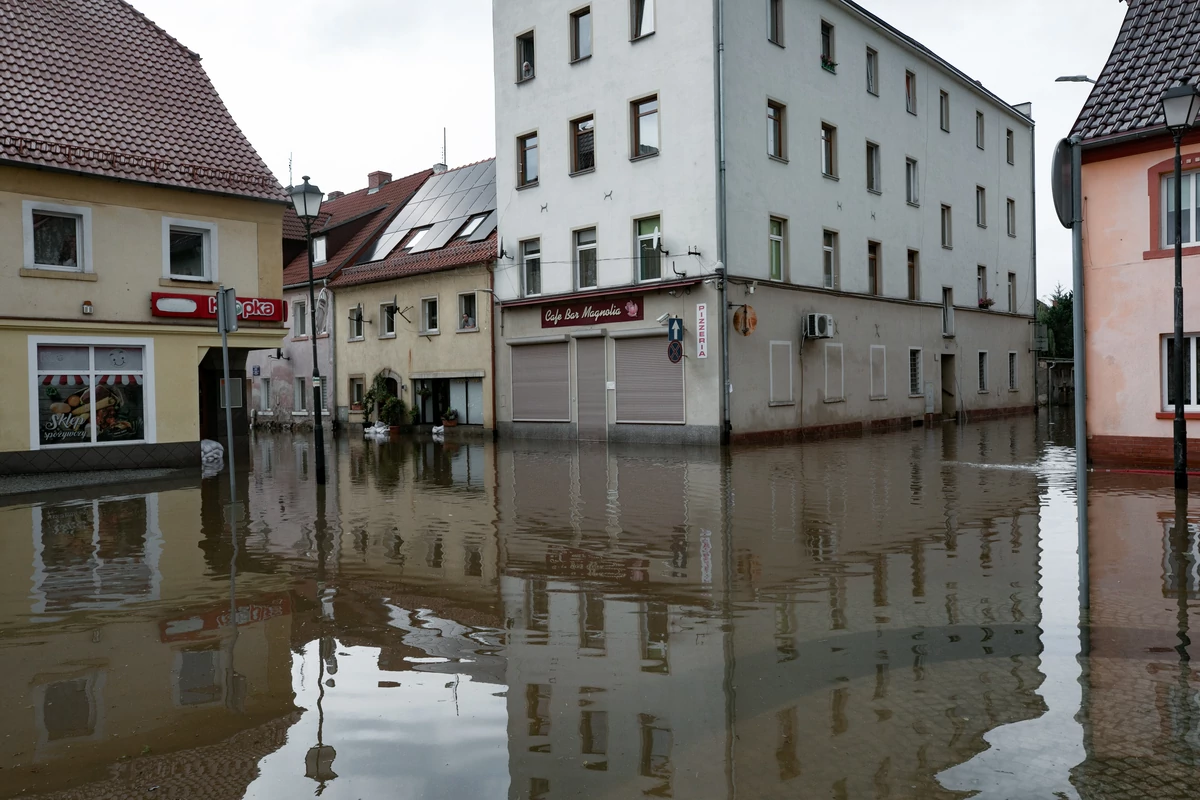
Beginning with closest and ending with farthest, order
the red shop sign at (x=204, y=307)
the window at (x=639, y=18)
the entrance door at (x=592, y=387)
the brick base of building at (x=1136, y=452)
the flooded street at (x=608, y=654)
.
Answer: the flooded street at (x=608, y=654) < the brick base of building at (x=1136, y=452) < the red shop sign at (x=204, y=307) < the window at (x=639, y=18) < the entrance door at (x=592, y=387)

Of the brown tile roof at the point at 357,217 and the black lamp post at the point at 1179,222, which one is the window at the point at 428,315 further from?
the black lamp post at the point at 1179,222

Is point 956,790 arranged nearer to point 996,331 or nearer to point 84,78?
point 84,78

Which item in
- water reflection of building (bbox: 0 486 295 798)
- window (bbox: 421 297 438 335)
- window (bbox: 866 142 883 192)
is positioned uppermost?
window (bbox: 866 142 883 192)

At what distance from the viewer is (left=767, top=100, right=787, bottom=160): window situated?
2617 centimetres

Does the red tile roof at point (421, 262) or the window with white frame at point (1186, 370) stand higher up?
the red tile roof at point (421, 262)

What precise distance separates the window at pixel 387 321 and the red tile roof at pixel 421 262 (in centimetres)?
Answer: 99

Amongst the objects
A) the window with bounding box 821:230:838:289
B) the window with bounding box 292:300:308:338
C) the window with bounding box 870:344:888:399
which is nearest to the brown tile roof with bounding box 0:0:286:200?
the window with bounding box 821:230:838:289

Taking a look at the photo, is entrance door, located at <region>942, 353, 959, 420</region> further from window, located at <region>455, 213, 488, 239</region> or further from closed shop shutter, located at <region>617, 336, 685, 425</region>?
window, located at <region>455, 213, 488, 239</region>

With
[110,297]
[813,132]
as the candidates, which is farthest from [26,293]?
[813,132]

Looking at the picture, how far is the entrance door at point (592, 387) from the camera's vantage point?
88.2 ft

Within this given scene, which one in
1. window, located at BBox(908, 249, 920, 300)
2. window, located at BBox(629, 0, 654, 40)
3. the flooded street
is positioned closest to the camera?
the flooded street

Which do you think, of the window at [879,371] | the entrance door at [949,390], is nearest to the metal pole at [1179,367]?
the window at [879,371]

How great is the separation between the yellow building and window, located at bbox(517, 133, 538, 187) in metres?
10.2

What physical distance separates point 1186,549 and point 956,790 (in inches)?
251
